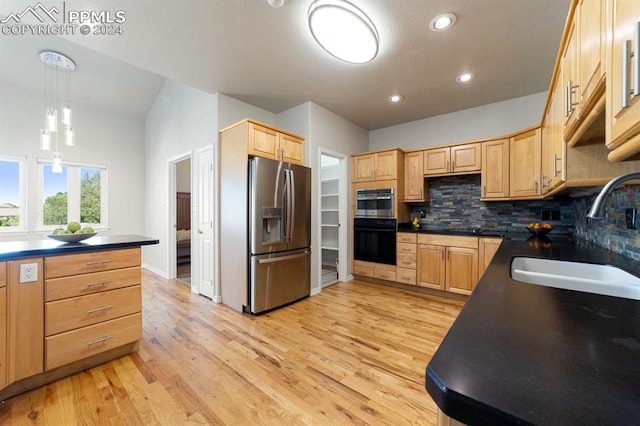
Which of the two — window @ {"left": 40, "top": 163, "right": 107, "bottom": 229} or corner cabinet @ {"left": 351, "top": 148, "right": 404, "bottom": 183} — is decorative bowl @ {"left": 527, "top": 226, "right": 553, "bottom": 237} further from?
window @ {"left": 40, "top": 163, "right": 107, "bottom": 229}

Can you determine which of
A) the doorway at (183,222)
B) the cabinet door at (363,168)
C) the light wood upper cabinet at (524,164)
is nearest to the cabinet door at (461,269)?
the light wood upper cabinet at (524,164)

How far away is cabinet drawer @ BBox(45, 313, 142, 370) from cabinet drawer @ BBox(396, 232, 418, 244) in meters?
3.26

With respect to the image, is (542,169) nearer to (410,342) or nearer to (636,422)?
(410,342)

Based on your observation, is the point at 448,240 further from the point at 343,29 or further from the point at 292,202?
the point at 343,29

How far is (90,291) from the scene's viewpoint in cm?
185

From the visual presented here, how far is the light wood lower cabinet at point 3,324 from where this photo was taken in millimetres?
1497

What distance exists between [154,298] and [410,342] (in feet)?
10.7

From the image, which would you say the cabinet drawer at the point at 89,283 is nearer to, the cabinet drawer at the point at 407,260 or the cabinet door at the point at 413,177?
the cabinet drawer at the point at 407,260

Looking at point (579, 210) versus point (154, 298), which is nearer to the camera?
point (579, 210)

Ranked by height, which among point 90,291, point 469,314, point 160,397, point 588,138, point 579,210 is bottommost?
point 160,397

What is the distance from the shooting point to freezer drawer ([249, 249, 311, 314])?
2883 millimetres

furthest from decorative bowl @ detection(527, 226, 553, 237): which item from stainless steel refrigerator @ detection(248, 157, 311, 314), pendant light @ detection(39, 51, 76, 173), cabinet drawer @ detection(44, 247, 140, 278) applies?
pendant light @ detection(39, 51, 76, 173)

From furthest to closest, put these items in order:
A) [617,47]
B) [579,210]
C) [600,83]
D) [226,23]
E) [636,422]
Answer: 1. [579,210]
2. [226,23]
3. [600,83]
4. [617,47]
5. [636,422]

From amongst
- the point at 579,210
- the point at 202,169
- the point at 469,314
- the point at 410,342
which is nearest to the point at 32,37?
the point at 202,169
